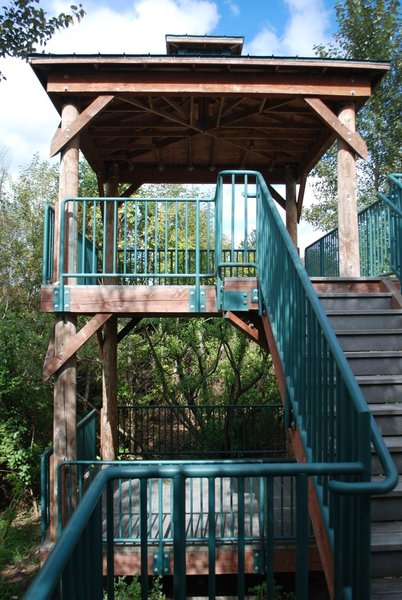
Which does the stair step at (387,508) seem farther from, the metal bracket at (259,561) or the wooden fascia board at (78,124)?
the wooden fascia board at (78,124)

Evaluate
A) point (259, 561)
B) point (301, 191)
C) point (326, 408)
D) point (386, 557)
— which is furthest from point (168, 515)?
point (301, 191)

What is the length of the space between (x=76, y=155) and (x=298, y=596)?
544 cm

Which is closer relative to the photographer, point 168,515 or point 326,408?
point 326,408

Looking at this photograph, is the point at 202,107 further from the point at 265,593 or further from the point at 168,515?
the point at 265,593

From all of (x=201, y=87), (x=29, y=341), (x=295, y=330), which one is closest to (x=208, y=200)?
(x=201, y=87)

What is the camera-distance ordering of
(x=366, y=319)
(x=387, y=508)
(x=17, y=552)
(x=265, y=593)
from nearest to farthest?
(x=387, y=508) → (x=366, y=319) → (x=265, y=593) → (x=17, y=552)

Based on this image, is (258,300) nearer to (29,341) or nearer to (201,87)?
(201,87)

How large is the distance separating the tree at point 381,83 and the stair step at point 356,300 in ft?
35.4

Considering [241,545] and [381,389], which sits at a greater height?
[381,389]

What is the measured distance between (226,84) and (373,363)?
4045mm

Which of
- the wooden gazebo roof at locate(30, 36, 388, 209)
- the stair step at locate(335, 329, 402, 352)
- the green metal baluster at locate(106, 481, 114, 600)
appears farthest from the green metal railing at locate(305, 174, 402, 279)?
the green metal baluster at locate(106, 481, 114, 600)

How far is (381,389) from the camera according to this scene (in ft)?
11.7

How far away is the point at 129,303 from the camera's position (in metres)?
5.75

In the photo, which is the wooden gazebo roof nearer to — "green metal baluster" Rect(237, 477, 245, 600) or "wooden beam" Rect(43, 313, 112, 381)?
"wooden beam" Rect(43, 313, 112, 381)
